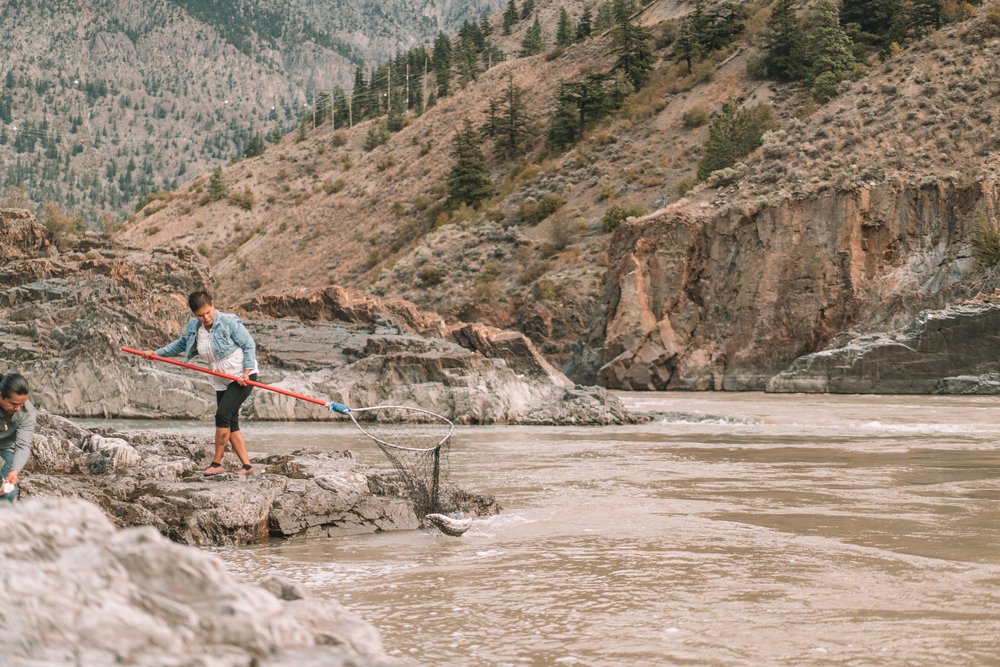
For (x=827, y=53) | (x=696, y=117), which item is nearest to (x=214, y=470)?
(x=827, y=53)

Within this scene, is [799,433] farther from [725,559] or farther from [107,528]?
[107,528]

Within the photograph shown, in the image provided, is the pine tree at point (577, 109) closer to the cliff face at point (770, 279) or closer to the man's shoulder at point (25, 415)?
the cliff face at point (770, 279)

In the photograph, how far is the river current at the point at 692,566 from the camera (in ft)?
16.9

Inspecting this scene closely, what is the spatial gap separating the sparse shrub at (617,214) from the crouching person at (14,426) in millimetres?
46443

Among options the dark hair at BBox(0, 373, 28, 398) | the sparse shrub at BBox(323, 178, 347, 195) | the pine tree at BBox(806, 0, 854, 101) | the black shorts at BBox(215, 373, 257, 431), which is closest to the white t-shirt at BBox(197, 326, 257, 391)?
the black shorts at BBox(215, 373, 257, 431)

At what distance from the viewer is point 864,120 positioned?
1656 inches

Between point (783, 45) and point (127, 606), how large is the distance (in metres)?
58.2

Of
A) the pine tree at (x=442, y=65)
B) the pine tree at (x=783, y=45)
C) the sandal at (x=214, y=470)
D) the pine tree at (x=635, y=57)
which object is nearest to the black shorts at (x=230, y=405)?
the sandal at (x=214, y=470)

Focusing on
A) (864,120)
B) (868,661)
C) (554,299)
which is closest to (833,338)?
(864,120)

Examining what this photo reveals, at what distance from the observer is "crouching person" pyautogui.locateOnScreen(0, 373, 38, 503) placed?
6172 mm

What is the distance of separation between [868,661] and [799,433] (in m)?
14.9

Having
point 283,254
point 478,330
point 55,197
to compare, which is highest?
point 55,197

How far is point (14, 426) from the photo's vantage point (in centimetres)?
635

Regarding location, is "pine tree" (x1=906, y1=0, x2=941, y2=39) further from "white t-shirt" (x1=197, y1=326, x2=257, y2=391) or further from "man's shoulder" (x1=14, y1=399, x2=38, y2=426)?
"man's shoulder" (x1=14, y1=399, x2=38, y2=426)
